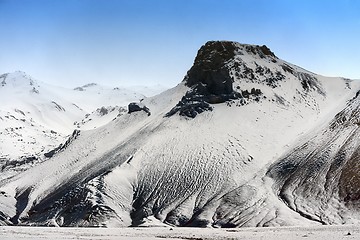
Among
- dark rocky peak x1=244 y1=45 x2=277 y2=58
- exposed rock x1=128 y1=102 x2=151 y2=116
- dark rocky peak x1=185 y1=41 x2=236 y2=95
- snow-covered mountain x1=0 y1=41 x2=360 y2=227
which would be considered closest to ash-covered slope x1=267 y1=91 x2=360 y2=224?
snow-covered mountain x1=0 y1=41 x2=360 y2=227

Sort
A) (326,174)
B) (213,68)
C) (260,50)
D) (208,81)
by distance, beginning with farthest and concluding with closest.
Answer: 1. (260,50)
2. (213,68)
3. (208,81)
4. (326,174)

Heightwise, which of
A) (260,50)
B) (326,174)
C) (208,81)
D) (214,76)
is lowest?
(326,174)

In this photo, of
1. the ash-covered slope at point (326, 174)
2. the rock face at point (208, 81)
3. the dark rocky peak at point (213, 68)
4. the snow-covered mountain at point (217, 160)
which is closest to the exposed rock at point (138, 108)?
the snow-covered mountain at point (217, 160)

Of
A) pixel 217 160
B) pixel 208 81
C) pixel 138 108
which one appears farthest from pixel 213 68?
pixel 217 160

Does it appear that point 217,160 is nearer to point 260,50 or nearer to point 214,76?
point 214,76

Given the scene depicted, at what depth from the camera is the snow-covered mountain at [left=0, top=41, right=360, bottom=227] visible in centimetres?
7556

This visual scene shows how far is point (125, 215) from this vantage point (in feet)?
269

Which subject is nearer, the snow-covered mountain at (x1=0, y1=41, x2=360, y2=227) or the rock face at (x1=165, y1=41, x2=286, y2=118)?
the snow-covered mountain at (x1=0, y1=41, x2=360, y2=227)

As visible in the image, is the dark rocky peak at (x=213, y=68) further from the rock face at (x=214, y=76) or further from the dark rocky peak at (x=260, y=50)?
the dark rocky peak at (x=260, y=50)

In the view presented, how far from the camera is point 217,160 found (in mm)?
92750

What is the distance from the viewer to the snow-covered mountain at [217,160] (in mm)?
75562

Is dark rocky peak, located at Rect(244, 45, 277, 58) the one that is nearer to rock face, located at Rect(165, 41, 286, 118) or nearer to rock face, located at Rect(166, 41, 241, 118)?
rock face, located at Rect(165, 41, 286, 118)

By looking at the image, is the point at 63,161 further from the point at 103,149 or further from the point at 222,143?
the point at 222,143

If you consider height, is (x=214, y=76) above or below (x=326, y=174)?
above
